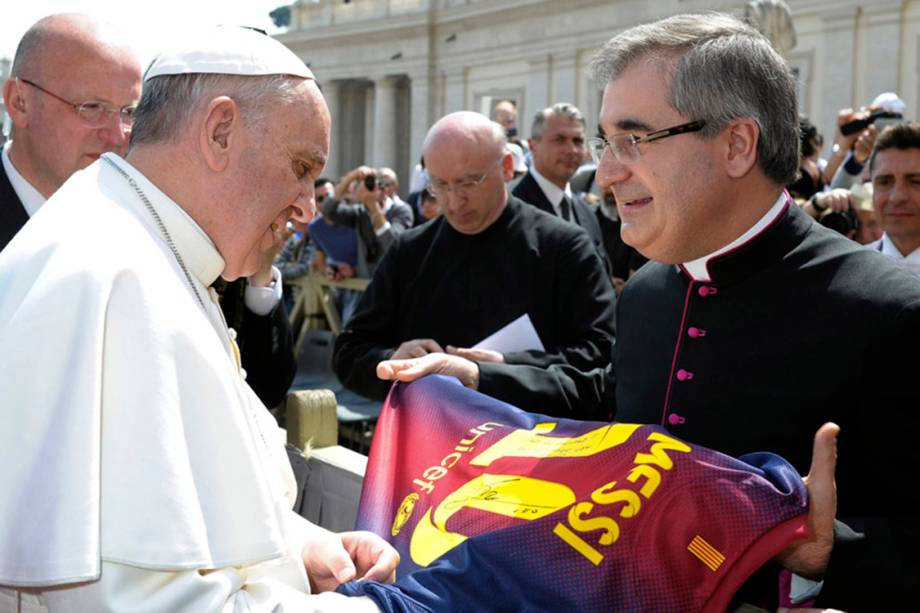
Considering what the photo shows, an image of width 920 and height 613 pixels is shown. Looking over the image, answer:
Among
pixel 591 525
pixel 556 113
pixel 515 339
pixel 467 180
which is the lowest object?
pixel 591 525

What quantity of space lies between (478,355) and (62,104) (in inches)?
68.9

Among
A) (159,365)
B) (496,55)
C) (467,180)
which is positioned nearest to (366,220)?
(467,180)

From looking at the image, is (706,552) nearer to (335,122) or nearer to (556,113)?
(556,113)

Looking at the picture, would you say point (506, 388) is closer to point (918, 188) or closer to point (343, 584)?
point (343, 584)

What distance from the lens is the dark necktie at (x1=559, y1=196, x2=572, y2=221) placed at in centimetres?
640

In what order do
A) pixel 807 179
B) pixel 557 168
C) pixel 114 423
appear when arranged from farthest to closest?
pixel 807 179, pixel 557 168, pixel 114 423

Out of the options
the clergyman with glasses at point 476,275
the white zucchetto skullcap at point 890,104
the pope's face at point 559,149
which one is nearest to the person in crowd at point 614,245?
the pope's face at point 559,149

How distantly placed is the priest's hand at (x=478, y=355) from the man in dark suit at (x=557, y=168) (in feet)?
8.40

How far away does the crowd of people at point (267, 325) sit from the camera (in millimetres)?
1553

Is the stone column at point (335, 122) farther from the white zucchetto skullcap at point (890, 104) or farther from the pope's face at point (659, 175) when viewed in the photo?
the pope's face at point (659, 175)

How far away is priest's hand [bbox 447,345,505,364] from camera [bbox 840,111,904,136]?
4729mm

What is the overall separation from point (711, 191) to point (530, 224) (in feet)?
6.82

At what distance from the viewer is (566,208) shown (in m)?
6.45

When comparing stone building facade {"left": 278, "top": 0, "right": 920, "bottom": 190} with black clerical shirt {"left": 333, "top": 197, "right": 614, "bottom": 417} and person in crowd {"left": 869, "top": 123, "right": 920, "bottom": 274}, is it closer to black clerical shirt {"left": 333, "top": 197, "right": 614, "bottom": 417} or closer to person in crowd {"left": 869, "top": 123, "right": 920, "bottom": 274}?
person in crowd {"left": 869, "top": 123, "right": 920, "bottom": 274}
